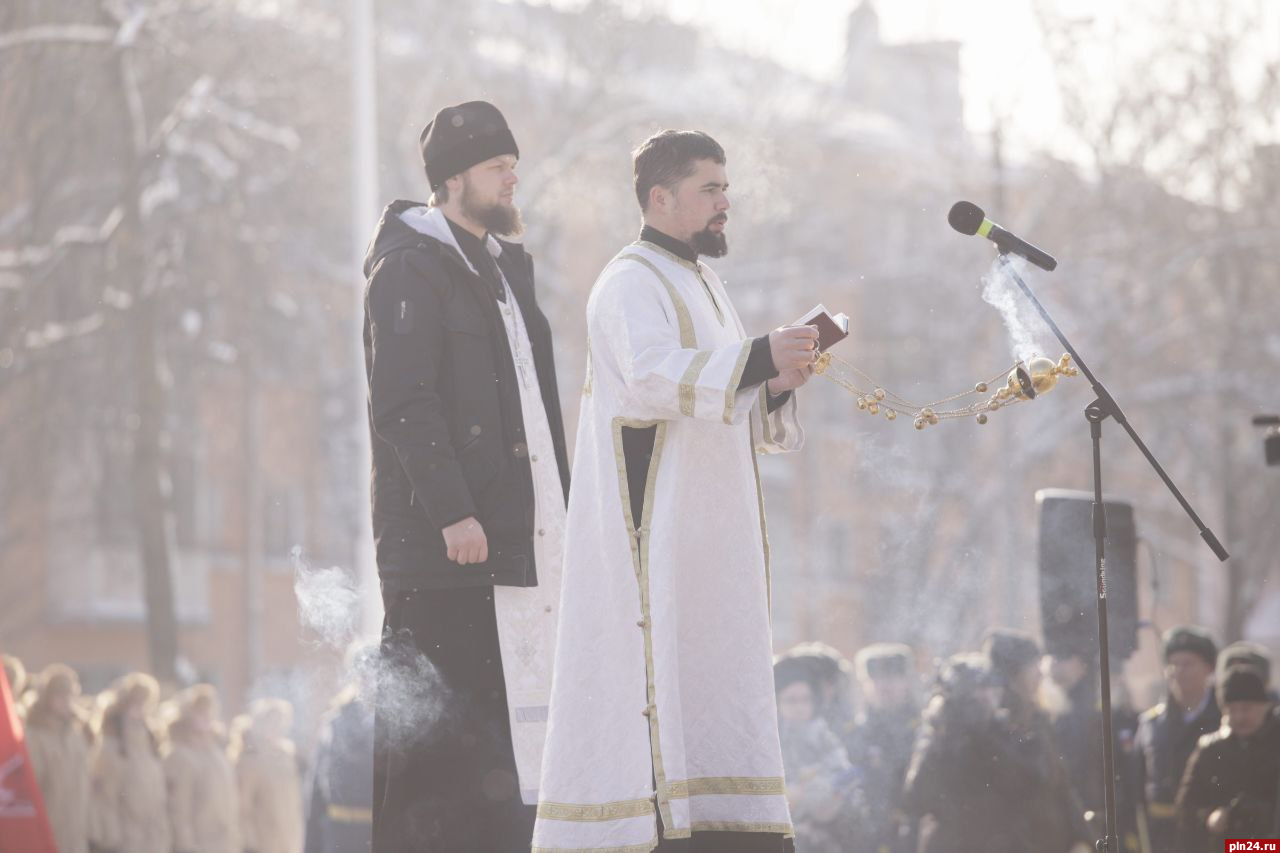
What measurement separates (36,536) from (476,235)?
21.4 meters

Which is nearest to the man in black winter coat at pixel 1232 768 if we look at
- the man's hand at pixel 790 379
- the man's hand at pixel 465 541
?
the man's hand at pixel 790 379

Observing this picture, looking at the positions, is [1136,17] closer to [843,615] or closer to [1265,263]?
[1265,263]

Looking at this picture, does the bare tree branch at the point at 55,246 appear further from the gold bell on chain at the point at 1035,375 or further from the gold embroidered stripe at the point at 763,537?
the gold bell on chain at the point at 1035,375

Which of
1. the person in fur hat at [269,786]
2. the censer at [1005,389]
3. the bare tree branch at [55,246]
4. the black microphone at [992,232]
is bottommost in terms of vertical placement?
the person in fur hat at [269,786]

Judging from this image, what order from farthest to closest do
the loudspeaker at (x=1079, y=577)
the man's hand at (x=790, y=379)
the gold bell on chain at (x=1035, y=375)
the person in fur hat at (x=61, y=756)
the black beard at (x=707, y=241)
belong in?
the person in fur hat at (x=61, y=756) → the loudspeaker at (x=1079, y=577) → the black beard at (x=707, y=241) → the gold bell on chain at (x=1035, y=375) → the man's hand at (x=790, y=379)

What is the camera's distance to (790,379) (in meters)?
5.46

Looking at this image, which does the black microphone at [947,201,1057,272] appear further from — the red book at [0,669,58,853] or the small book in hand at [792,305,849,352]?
the red book at [0,669,58,853]

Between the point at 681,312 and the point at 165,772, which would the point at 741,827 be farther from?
the point at 165,772

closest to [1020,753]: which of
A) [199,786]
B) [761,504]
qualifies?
[761,504]

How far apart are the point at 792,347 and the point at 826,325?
0.70 ft

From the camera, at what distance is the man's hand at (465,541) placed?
217 inches

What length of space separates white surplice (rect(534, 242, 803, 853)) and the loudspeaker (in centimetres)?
365

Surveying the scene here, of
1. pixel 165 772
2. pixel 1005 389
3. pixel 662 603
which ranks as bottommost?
pixel 165 772

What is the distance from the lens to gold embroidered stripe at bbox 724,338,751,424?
17.1ft
